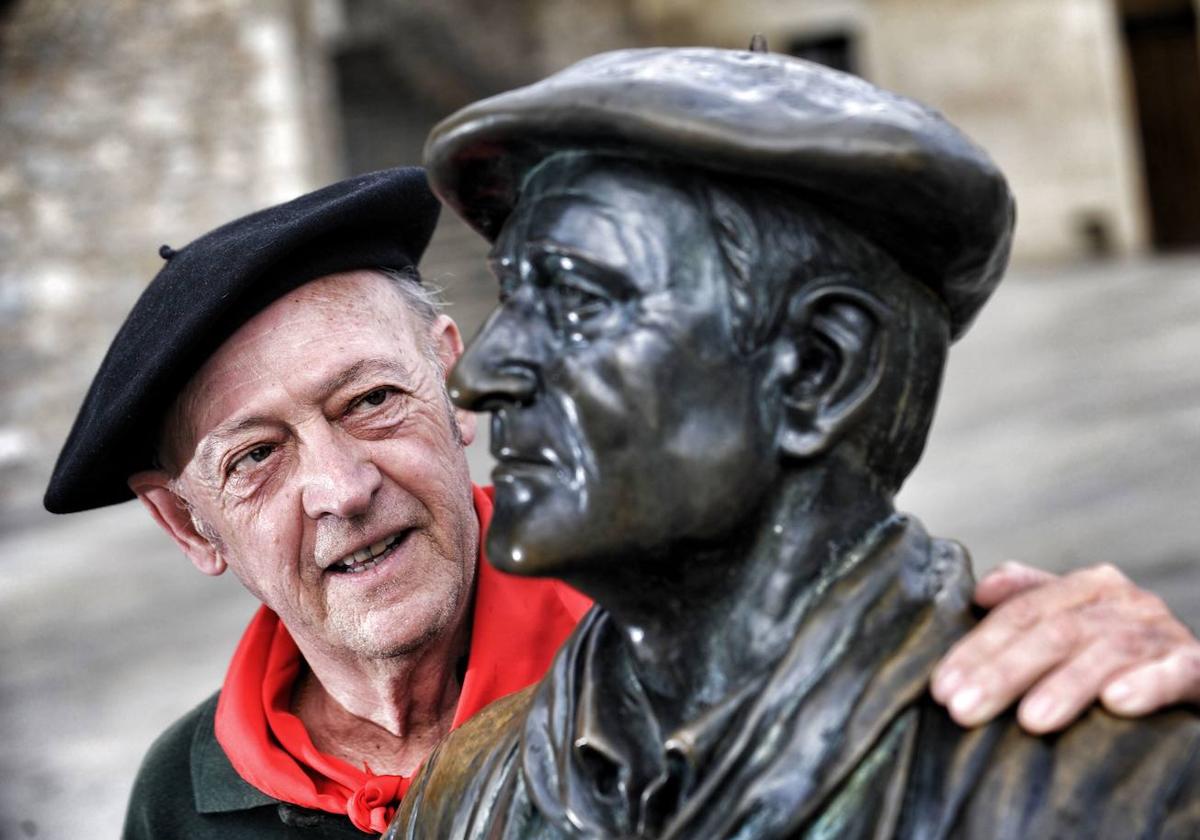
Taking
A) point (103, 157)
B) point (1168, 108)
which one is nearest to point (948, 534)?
point (103, 157)

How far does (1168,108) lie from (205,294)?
12615 mm

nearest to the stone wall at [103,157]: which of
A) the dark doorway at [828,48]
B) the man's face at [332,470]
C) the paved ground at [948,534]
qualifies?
the paved ground at [948,534]

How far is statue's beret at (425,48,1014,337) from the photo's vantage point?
109cm

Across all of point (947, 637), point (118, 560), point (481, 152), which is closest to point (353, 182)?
point (481, 152)

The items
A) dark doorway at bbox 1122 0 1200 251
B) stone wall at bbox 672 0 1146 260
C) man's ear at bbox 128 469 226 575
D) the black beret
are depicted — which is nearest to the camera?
the black beret

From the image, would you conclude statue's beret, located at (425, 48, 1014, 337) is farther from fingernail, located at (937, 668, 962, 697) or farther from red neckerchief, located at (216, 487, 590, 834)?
red neckerchief, located at (216, 487, 590, 834)

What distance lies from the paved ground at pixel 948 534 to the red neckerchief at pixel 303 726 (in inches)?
96.9

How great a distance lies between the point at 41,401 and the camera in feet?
31.2

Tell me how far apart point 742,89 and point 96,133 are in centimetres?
902

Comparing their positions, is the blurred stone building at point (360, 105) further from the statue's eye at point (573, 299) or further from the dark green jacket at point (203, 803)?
the statue's eye at point (573, 299)

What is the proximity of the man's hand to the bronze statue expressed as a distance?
0.7 inches

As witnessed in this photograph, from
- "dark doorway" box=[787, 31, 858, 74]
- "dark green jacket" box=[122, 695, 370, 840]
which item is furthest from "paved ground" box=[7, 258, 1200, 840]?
"dark doorway" box=[787, 31, 858, 74]

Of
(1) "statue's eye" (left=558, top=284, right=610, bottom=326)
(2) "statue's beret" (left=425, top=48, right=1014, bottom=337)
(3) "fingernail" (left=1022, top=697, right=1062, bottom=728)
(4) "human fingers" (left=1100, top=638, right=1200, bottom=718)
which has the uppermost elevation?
(2) "statue's beret" (left=425, top=48, right=1014, bottom=337)

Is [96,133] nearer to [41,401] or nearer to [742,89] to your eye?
[41,401]
